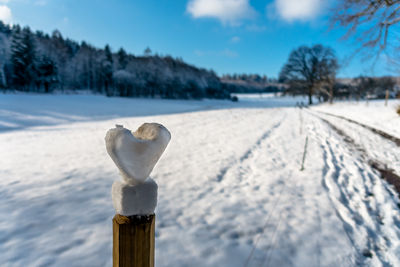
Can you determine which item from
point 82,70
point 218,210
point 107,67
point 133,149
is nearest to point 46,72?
point 107,67

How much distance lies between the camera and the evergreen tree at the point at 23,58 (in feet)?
109

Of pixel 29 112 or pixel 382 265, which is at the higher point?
pixel 29 112

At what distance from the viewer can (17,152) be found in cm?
608

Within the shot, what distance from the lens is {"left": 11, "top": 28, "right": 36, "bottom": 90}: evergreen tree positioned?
33.2m

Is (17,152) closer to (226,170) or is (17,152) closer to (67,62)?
(226,170)

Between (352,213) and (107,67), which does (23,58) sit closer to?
(107,67)

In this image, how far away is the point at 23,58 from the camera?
33719 mm

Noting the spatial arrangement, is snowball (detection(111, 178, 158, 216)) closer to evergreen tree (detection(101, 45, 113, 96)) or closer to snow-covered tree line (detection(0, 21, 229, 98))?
snow-covered tree line (detection(0, 21, 229, 98))

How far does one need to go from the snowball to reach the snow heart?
0.21 feet

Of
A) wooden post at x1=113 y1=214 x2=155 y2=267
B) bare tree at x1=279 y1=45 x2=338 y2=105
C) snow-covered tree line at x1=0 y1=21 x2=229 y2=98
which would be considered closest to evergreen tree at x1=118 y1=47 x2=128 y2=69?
snow-covered tree line at x1=0 y1=21 x2=229 y2=98

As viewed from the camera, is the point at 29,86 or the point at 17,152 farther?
the point at 29,86

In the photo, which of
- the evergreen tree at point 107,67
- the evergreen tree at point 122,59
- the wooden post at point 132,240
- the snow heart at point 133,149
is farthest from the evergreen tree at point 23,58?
the wooden post at point 132,240

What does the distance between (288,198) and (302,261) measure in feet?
4.93

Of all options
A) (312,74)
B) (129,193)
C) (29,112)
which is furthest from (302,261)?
(312,74)
